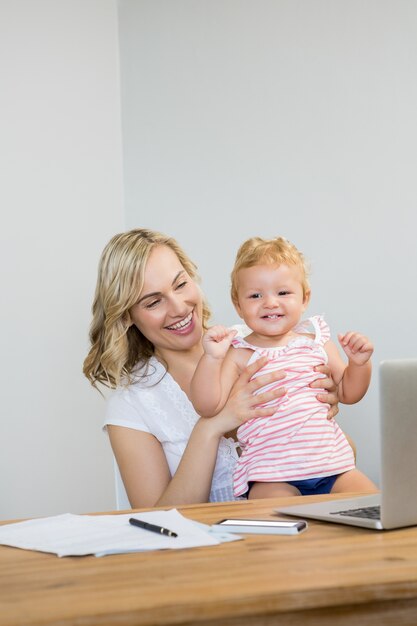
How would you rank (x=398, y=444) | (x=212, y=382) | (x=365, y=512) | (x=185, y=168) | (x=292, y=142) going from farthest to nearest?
(x=185, y=168) < (x=292, y=142) < (x=212, y=382) < (x=365, y=512) < (x=398, y=444)

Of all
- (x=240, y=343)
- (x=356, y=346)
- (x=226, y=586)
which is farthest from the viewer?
(x=240, y=343)

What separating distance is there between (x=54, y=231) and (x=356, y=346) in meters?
1.72

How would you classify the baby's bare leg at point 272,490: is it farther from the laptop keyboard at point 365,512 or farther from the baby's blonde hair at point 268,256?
the laptop keyboard at point 365,512

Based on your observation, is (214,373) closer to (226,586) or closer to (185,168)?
(226,586)

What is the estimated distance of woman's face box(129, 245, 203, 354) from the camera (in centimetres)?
247

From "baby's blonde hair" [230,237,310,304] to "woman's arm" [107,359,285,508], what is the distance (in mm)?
261

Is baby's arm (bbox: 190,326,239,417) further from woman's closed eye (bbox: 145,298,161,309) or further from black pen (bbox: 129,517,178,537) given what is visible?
black pen (bbox: 129,517,178,537)

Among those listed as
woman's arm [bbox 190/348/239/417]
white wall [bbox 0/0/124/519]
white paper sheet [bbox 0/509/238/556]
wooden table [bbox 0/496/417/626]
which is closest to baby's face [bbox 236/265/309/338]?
woman's arm [bbox 190/348/239/417]

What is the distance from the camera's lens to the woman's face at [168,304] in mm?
2467

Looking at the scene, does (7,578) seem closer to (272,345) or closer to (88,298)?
(272,345)

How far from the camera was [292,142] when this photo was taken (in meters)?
3.33

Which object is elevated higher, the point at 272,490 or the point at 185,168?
the point at 185,168

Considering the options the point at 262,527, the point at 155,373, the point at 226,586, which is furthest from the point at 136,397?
the point at 226,586

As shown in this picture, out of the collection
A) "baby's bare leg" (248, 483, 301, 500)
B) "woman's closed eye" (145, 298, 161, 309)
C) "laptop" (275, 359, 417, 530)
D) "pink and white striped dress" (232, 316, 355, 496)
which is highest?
"woman's closed eye" (145, 298, 161, 309)
